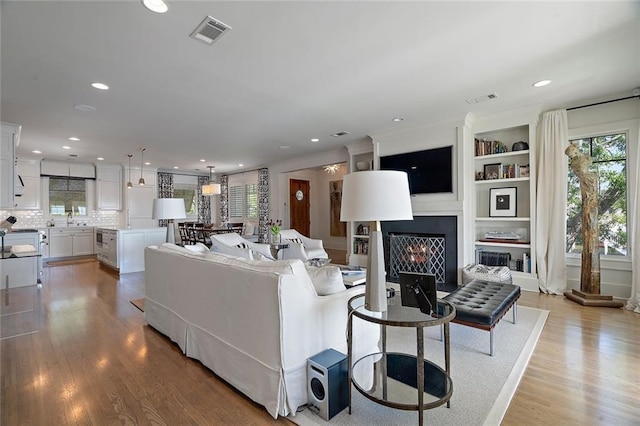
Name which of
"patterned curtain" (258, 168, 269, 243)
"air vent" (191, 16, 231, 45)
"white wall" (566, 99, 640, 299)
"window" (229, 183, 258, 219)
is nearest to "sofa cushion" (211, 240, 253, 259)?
"air vent" (191, 16, 231, 45)

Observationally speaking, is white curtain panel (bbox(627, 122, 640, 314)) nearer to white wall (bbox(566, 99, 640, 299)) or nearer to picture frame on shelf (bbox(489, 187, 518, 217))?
white wall (bbox(566, 99, 640, 299))

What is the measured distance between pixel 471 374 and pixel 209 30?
11.1 ft

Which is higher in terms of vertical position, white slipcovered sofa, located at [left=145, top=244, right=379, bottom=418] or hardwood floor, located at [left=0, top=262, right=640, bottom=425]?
white slipcovered sofa, located at [left=145, top=244, right=379, bottom=418]

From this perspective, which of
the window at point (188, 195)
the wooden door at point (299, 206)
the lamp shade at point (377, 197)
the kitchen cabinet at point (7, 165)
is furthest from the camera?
the window at point (188, 195)

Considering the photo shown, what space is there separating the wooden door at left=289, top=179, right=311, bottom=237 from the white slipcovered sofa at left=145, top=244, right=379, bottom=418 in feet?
22.3

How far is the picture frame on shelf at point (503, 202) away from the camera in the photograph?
4.78 m

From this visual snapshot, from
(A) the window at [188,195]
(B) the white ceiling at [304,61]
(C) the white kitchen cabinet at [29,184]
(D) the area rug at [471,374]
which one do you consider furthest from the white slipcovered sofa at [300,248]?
(C) the white kitchen cabinet at [29,184]

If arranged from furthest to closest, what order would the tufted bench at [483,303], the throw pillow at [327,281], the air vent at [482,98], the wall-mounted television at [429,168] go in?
the wall-mounted television at [429,168], the air vent at [482,98], the tufted bench at [483,303], the throw pillow at [327,281]

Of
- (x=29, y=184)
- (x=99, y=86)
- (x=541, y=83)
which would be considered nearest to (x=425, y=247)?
(x=541, y=83)

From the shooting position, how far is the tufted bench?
248cm

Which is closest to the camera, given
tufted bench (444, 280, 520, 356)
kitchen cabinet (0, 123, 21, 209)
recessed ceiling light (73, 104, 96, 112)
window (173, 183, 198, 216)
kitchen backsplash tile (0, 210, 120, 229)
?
tufted bench (444, 280, 520, 356)

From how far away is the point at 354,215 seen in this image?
1.77m

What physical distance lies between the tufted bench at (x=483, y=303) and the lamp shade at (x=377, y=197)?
4.38ft

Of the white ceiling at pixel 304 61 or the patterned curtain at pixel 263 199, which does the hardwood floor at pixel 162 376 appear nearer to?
the white ceiling at pixel 304 61
